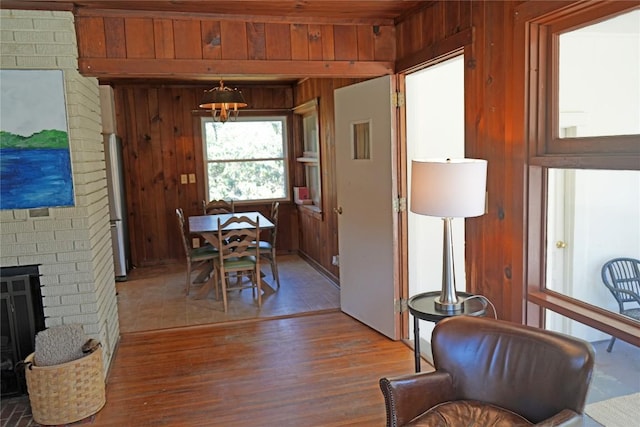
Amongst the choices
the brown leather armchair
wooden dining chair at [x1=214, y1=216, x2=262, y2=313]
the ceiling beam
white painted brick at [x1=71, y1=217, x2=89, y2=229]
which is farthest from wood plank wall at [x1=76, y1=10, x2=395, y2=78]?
the brown leather armchair

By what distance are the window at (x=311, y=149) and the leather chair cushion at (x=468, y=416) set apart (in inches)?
161

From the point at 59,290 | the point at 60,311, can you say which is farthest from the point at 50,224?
the point at 60,311

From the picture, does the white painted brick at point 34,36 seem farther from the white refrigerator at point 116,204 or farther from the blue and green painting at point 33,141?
the white refrigerator at point 116,204

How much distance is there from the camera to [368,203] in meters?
3.86

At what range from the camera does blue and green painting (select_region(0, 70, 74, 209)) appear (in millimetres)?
2824

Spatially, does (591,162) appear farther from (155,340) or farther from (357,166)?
(155,340)

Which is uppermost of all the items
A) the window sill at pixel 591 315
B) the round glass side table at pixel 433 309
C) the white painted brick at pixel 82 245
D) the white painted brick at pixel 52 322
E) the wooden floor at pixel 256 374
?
the white painted brick at pixel 82 245

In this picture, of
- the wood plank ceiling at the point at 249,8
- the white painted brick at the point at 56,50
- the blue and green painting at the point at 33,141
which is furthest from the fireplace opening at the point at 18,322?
the wood plank ceiling at the point at 249,8

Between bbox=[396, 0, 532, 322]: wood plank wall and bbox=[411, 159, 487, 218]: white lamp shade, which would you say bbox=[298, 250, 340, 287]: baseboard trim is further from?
bbox=[411, 159, 487, 218]: white lamp shade

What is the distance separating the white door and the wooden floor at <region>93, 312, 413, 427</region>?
234mm

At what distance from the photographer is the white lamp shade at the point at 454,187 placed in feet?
7.20

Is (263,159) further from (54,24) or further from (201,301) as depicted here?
(54,24)

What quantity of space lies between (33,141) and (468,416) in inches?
106

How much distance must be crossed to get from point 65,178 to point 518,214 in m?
2.51
